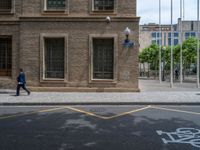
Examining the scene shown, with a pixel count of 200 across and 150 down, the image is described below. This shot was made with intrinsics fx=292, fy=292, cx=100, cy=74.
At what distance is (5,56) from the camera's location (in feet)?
63.3

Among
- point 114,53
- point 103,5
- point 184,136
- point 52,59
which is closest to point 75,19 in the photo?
point 103,5

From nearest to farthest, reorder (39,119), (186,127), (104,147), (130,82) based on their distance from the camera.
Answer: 1. (104,147)
2. (186,127)
3. (39,119)
4. (130,82)

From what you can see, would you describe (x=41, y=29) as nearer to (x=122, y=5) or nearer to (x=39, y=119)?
(x=122, y=5)

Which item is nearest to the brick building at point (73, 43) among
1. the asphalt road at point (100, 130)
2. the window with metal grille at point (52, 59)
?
the window with metal grille at point (52, 59)

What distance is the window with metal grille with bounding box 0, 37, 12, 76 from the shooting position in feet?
63.1

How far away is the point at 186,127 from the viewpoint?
27.0 feet

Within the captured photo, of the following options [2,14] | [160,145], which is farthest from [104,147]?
[2,14]

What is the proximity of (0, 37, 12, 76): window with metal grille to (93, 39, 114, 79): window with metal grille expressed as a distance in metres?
5.62

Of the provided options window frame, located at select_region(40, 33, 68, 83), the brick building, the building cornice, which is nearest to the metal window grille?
the brick building

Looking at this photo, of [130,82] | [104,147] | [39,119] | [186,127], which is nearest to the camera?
[104,147]

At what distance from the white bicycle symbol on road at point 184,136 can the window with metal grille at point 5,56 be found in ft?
45.8

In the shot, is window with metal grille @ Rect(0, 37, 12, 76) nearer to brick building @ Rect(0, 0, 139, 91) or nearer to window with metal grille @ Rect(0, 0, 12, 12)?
brick building @ Rect(0, 0, 139, 91)

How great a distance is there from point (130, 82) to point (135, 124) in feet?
31.5

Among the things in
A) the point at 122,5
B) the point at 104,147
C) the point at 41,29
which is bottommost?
the point at 104,147
